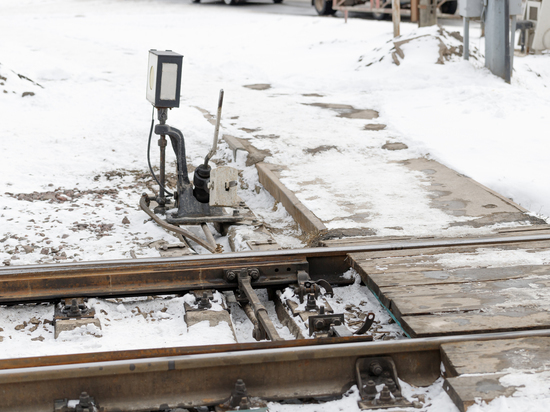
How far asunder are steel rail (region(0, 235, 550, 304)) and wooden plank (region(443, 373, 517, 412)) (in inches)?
58.9

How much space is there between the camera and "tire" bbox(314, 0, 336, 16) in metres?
20.7

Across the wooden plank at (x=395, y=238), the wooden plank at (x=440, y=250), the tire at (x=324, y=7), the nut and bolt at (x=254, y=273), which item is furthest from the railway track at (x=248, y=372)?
the tire at (x=324, y=7)

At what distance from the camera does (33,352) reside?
3.36 m

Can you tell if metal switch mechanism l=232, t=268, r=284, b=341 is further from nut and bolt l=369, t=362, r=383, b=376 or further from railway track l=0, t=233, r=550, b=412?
nut and bolt l=369, t=362, r=383, b=376

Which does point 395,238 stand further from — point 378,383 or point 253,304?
point 378,383

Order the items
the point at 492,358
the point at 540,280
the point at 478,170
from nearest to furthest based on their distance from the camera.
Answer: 1. the point at 492,358
2. the point at 540,280
3. the point at 478,170

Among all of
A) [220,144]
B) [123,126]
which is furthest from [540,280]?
[123,126]

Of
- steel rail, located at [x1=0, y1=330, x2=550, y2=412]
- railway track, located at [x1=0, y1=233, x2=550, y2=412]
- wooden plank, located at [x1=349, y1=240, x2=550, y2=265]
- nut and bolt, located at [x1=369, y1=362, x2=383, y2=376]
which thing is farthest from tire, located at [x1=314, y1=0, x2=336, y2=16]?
nut and bolt, located at [x1=369, y1=362, x2=383, y2=376]

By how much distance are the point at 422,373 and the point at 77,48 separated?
14.0 m

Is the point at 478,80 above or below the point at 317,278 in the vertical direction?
above

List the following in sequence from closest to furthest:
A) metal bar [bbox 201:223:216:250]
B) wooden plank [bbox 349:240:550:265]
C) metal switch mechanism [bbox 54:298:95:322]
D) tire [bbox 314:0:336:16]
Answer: metal switch mechanism [bbox 54:298:95:322]
wooden plank [bbox 349:240:550:265]
metal bar [bbox 201:223:216:250]
tire [bbox 314:0:336:16]

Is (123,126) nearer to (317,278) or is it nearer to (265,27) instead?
(317,278)

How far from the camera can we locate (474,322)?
129 inches

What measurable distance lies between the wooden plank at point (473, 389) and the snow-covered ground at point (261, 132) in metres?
0.06
